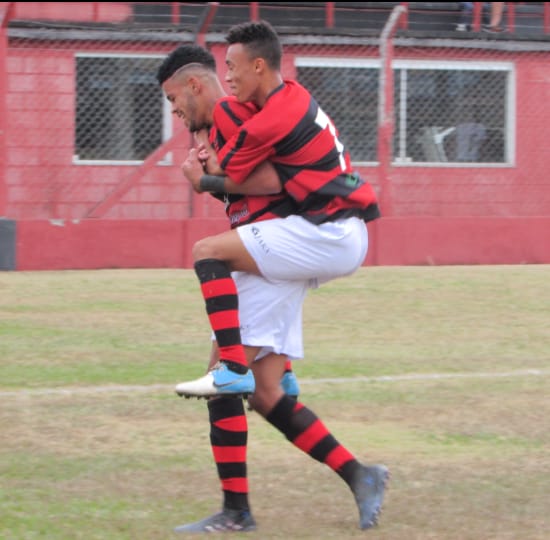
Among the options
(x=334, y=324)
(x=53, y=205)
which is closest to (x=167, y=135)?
(x=53, y=205)

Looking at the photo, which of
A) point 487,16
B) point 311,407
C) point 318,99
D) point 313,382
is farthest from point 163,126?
point 311,407

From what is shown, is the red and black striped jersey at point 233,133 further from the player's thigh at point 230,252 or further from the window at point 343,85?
the window at point 343,85

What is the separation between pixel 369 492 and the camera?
15.0ft

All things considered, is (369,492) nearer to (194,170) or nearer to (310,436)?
(310,436)

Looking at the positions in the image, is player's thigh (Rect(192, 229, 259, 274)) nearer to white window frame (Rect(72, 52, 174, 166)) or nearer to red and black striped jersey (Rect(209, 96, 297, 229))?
red and black striped jersey (Rect(209, 96, 297, 229))

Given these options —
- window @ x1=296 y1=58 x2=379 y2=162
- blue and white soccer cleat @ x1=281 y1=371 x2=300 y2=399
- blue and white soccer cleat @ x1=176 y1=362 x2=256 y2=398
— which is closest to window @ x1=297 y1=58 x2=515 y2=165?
window @ x1=296 y1=58 x2=379 y2=162

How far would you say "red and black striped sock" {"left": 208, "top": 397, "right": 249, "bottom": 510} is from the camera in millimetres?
4559

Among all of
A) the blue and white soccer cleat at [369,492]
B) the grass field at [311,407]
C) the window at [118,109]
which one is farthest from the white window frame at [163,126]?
the blue and white soccer cleat at [369,492]

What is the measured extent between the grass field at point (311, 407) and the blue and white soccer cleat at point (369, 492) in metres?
0.06

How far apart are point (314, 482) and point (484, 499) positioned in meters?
0.69

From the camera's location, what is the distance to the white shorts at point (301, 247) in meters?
4.49

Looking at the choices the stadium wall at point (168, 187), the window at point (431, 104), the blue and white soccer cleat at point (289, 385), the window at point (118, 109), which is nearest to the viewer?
A: the blue and white soccer cleat at point (289, 385)

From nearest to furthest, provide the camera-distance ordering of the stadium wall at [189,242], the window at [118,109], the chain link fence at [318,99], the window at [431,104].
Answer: the stadium wall at [189,242] → the chain link fence at [318,99] → the window at [118,109] → the window at [431,104]

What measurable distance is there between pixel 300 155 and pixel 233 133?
10.0 inches
